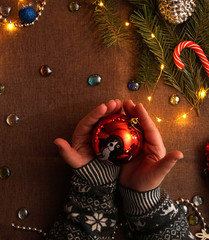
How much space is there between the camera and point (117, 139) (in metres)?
0.78

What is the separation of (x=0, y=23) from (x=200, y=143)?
763 mm

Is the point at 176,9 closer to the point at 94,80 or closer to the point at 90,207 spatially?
the point at 94,80

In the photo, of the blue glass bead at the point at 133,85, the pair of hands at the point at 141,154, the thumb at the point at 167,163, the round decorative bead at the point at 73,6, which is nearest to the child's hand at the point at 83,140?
the pair of hands at the point at 141,154

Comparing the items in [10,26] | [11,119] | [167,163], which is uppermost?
[10,26]

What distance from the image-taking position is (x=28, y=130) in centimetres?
98

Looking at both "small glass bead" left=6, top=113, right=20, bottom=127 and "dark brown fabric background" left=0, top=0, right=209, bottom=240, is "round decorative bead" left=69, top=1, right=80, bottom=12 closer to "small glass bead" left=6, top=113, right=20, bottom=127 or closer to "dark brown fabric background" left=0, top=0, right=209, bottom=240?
"dark brown fabric background" left=0, top=0, right=209, bottom=240

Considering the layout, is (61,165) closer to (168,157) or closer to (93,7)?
(168,157)

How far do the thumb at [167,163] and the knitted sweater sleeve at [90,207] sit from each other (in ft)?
0.59

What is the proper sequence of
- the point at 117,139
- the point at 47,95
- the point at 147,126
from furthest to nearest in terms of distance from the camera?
the point at 47,95
the point at 147,126
the point at 117,139

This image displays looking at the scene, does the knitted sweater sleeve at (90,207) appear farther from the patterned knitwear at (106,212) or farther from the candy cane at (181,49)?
the candy cane at (181,49)

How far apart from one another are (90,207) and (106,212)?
53 mm

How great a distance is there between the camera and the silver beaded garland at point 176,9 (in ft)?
2.95

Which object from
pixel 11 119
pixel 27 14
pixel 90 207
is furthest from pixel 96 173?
pixel 27 14

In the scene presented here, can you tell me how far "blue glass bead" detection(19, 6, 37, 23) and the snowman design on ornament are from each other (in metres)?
0.45
